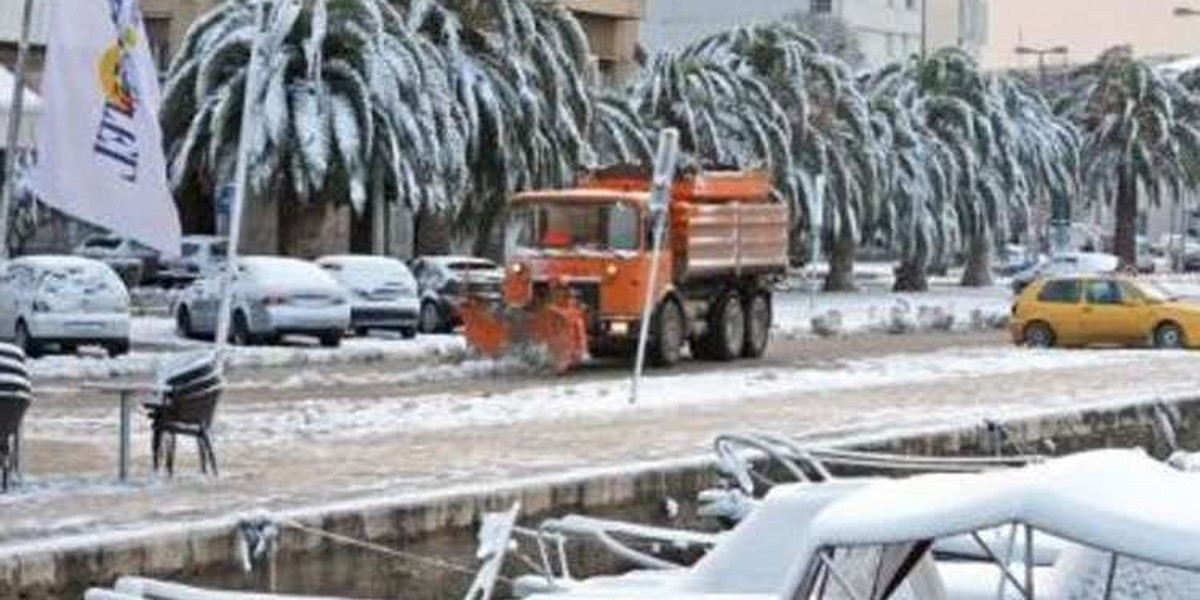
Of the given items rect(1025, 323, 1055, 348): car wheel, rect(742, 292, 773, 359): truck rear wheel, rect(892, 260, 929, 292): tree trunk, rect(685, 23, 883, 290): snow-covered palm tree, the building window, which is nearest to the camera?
rect(742, 292, 773, 359): truck rear wheel

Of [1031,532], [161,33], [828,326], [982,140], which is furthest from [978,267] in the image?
[1031,532]

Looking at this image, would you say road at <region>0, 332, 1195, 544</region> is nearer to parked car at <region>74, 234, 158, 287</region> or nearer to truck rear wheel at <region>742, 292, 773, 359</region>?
truck rear wheel at <region>742, 292, 773, 359</region>

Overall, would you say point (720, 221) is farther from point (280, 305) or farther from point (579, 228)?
point (280, 305)

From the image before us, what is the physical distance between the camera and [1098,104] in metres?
77.4

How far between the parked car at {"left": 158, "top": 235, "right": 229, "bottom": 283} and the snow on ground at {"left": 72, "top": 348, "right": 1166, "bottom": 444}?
66.3ft

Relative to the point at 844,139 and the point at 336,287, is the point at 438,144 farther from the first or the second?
the point at 844,139

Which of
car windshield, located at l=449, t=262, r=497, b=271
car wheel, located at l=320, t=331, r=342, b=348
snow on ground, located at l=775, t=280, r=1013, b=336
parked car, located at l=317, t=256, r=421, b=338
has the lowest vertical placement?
car wheel, located at l=320, t=331, r=342, b=348

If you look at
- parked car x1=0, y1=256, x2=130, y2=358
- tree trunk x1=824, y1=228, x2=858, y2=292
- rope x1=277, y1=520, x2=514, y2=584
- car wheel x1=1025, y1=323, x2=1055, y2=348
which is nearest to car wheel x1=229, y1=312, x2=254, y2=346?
parked car x1=0, y1=256, x2=130, y2=358

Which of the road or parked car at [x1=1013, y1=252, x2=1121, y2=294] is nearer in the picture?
the road

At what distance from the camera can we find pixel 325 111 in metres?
44.8

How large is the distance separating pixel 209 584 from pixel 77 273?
2116cm

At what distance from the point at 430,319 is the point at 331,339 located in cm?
634

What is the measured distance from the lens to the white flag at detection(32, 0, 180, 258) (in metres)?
15.9

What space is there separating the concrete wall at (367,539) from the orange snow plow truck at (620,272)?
46.8 feet
